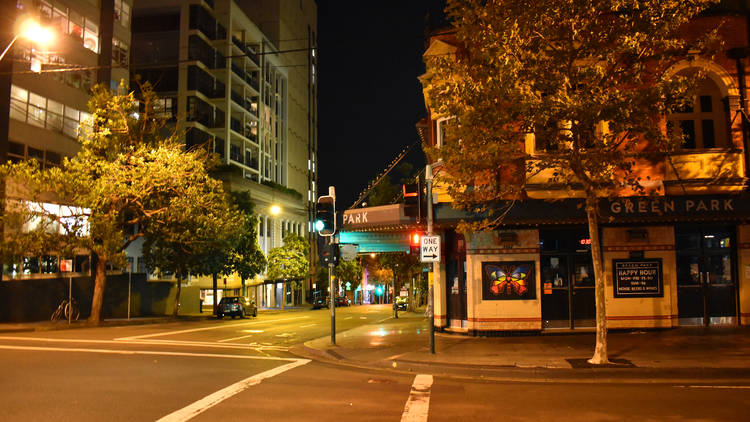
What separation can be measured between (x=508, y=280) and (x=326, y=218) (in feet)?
18.4

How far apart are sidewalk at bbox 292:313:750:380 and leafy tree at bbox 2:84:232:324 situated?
38.4 feet

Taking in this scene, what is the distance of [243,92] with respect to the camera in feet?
196

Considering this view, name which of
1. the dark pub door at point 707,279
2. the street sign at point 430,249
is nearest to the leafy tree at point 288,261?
the dark pub door at point 707,279

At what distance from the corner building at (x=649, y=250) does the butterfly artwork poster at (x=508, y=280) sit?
0.10 feet

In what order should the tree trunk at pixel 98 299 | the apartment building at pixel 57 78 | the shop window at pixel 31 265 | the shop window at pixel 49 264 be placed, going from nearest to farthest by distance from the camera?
1. the tree trunk at pixel 98 299
2. the shop window at pixel 31 265
3. the apartment building at pixel 57 78
4. the shop window at pixel 49 264

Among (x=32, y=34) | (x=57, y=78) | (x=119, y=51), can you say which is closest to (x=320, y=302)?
(x=119, y=51)

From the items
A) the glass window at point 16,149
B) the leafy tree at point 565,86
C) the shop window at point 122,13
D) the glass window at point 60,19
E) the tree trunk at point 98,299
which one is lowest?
the tree trunk at point 98,299

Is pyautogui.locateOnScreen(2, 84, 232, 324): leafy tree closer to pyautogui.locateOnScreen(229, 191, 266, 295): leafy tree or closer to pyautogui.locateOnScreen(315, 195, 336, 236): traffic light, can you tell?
pyautogui.locateOnScreen(315, 195, 336, 236): traffic light

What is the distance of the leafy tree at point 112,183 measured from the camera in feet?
80.4

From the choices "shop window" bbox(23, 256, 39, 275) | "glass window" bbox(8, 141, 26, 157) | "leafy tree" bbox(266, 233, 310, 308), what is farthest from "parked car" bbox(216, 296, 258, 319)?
"glass window" bbox(8, 141, 26, 157)

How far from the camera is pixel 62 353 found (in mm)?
14227

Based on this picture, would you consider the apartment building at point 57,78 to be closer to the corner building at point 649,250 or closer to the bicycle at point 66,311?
the bicycle at point 66,311

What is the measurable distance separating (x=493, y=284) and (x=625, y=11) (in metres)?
7.98

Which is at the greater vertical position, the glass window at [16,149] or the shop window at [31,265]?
the glass window at [16,149]
